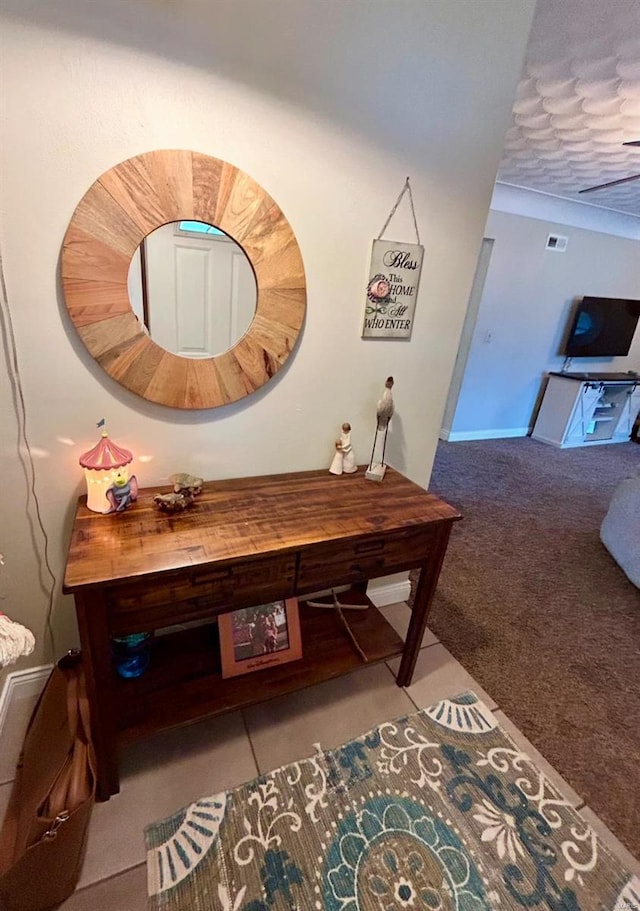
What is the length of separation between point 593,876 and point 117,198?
2.19m

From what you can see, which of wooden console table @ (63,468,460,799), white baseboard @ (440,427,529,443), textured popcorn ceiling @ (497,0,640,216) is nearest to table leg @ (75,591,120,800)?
wooden console table @ (63,468,460,799)

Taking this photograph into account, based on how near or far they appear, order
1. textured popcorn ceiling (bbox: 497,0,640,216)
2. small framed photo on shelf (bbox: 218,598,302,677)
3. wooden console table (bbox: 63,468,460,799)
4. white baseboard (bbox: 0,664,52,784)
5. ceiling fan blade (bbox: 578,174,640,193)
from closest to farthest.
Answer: wooden console table (bbox: 63,468,460,799)
white baseboard (bbox: 0,664,52,784)
small framed photo on shelf (bbox: 218,598,302,677)
textured popcorn ceiling (bbox: 497,0,640,216)
ceiling fan blade (bbox: 578,174,640,193)

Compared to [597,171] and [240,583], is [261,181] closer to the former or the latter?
[240,583]

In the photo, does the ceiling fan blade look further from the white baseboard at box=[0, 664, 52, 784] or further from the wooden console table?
the white baseboard at box=[0, 664, 52, 784]

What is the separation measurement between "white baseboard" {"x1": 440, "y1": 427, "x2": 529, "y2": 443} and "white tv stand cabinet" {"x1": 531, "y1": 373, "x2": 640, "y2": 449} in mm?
188

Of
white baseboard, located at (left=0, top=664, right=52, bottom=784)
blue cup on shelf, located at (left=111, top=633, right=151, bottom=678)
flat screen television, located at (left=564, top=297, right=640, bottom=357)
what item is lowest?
white baseboard, located at (left=0, top=664, right=52, bottom=784)

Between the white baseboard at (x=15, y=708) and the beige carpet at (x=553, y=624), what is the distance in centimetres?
161

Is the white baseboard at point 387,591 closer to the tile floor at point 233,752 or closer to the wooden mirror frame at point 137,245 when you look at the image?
the tile floor at point 233,752

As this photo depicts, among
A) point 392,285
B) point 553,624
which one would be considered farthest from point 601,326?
point 392,285

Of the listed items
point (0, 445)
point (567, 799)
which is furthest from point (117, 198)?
point (567, 799)

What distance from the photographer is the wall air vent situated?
4109 mm

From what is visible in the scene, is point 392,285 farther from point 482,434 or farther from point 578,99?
point 482,434

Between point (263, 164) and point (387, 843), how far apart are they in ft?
6.37

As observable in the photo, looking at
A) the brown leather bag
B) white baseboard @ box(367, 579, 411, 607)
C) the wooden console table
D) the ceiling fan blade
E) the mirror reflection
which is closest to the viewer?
the brown leather bag
